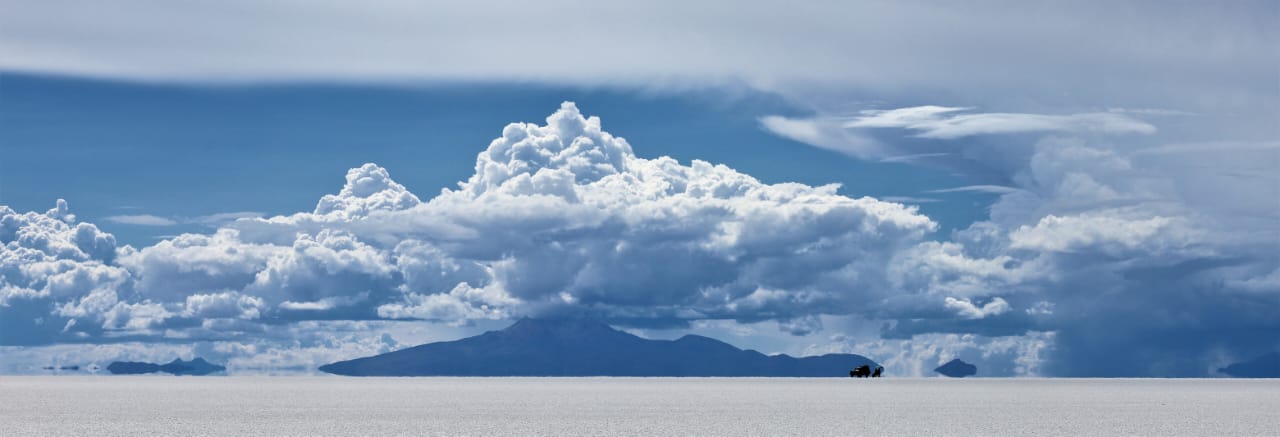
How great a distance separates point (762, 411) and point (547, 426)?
24092 millimetres

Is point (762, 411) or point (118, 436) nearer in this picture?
point (118, 436)

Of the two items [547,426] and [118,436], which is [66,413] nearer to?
[118,436]

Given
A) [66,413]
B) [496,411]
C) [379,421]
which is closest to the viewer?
[379,421]

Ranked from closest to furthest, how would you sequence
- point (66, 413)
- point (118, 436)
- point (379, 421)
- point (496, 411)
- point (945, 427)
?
1. point (118, 436)
2. point (945, 427)
3. point (379, 421)
4. point (66, 413)
5. point (496, 411)

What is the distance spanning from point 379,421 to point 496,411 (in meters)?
16.4

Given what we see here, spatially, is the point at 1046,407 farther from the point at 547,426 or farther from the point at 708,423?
the point at 547,426

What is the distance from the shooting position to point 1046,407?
3888 inches

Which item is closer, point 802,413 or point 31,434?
point 31,434

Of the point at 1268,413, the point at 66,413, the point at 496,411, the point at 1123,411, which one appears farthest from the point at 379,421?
the point at 1268,413

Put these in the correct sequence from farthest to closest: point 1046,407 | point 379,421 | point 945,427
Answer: point 1046,407 → point 379,421 → point 945,427

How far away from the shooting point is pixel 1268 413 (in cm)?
8538

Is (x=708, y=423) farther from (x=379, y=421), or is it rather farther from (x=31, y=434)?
(x=31, y=434)

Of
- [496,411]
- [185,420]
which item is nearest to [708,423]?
[496,411]

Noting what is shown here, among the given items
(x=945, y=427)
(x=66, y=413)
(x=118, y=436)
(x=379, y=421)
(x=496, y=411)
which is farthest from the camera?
(x=496, y=411)
